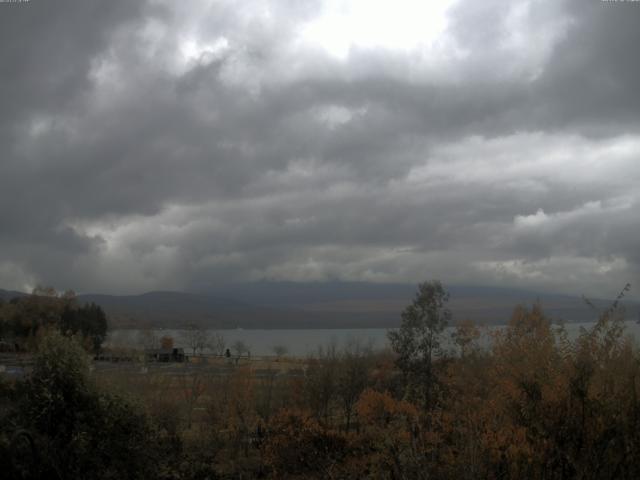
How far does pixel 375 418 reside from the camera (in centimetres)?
2106

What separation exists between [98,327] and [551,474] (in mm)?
91281

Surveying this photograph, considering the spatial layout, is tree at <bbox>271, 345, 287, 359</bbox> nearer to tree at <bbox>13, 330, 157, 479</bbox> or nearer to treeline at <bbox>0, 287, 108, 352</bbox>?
treeline at <bbox>0, 287, 108, 352</bbox>

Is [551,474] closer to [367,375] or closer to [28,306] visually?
[367,375]

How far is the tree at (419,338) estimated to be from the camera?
2602cm

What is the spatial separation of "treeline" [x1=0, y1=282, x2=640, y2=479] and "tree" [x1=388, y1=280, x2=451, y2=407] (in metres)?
0.04

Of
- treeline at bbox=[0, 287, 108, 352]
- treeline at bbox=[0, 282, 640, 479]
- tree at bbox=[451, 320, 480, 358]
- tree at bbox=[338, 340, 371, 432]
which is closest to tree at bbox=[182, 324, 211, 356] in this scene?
treeline at bbox=[0, 287, 108, 352]

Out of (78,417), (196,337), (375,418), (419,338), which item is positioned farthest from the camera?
(196,337)

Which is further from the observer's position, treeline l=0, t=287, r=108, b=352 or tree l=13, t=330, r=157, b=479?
treeline l=0, t=287, r=108, b=352

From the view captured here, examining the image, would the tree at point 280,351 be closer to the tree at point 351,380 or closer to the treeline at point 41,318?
the treeline at point 41,318

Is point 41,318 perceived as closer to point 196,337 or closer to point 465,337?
point 196,337

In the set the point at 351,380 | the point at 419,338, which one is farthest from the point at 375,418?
the point at 351,380

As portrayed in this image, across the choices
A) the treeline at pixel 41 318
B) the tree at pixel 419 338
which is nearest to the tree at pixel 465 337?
the tree at pixel 419 338

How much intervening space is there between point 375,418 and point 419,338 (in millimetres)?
5856

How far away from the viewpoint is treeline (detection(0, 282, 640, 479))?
949 cm
